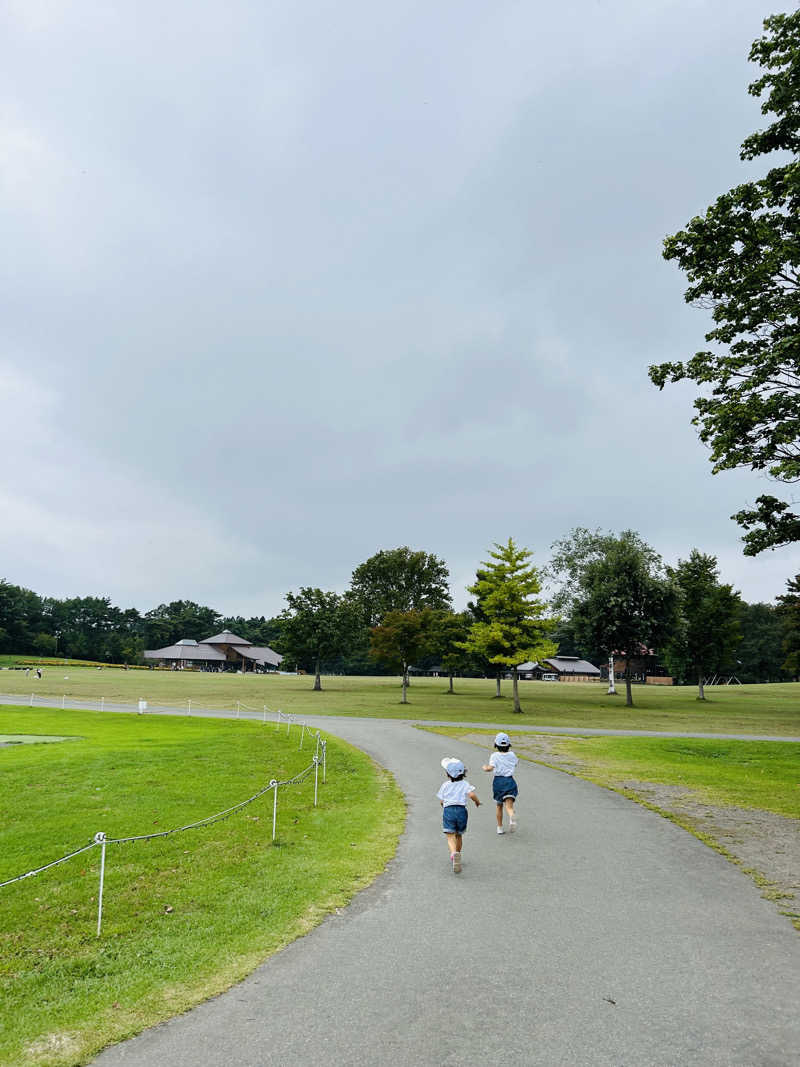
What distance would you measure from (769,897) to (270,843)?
24.9 feet

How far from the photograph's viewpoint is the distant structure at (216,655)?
13362 cm

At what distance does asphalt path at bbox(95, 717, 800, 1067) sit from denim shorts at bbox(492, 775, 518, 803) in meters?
1.47

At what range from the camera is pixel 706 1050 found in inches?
193

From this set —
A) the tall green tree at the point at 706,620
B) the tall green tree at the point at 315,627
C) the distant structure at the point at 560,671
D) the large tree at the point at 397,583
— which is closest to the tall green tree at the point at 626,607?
the tall green tree at the point at 706,620

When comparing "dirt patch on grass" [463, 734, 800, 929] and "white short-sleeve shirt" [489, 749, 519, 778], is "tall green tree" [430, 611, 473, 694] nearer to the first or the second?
"dirt patch on grass" [463, 734, 800, 929]


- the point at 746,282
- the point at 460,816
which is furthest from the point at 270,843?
the point at 746,282

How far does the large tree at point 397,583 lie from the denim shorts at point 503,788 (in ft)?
258

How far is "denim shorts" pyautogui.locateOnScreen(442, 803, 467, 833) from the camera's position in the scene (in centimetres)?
971

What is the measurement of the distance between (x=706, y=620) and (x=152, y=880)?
62445 mm

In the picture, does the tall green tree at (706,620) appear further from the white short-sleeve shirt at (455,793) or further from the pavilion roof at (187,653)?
the pavilion roof at (187,653)

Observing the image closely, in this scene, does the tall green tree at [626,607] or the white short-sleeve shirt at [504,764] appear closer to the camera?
the white short-sleeve shirt at [504,764]

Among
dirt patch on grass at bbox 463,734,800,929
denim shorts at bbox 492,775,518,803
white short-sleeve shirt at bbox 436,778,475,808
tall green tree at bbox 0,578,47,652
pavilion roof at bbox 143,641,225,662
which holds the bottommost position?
dirt patch on grass at bbox 463,734,800,929

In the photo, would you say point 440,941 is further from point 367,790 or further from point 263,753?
point 263,753

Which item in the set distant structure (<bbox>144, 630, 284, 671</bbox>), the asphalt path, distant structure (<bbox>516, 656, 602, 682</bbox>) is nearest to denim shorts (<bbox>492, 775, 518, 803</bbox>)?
the asphalt path
